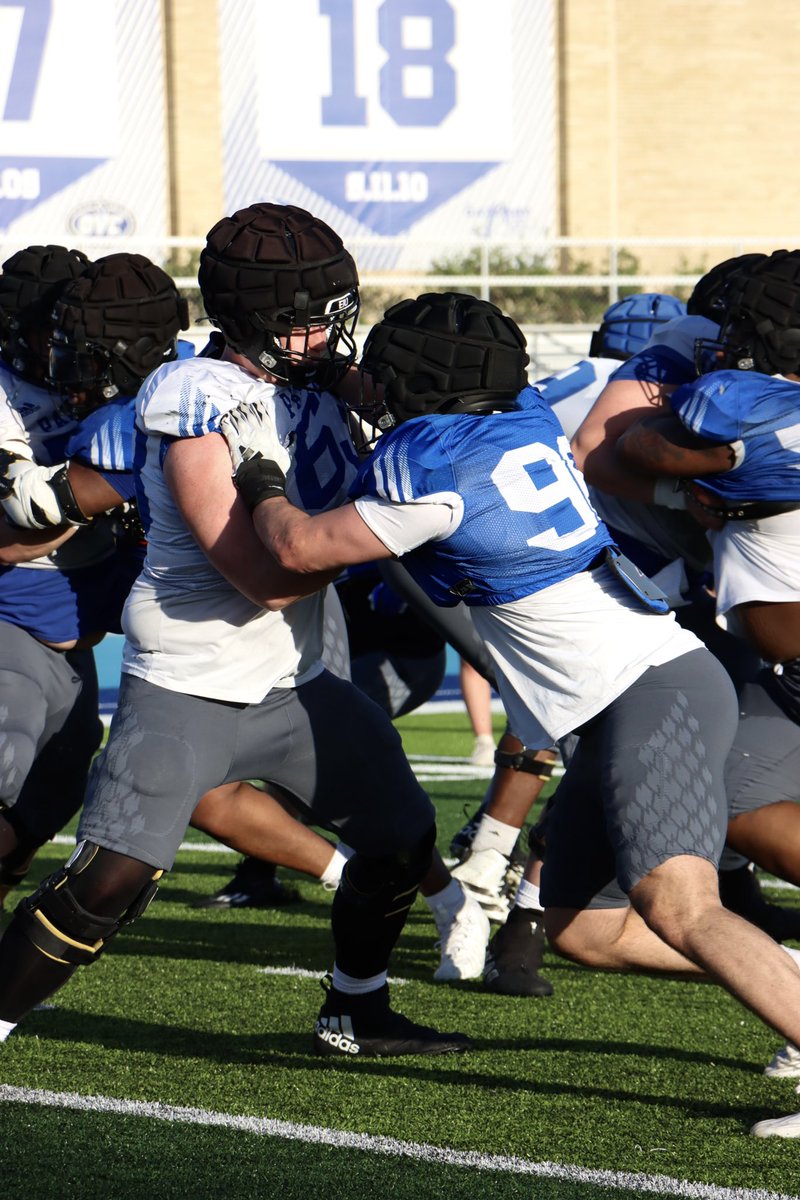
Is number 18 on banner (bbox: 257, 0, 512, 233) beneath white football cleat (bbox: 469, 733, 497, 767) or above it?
above

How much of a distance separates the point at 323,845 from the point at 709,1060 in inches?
50.9

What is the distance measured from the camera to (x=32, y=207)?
85.7 feet

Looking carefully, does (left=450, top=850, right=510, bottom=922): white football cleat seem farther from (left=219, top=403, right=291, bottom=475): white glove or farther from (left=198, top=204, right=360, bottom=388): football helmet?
(left=219, top=403, right=291, bottom=475): white glove

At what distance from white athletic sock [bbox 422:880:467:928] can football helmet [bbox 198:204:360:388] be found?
1812 mm

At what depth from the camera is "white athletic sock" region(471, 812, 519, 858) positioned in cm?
542

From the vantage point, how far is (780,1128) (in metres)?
3.42

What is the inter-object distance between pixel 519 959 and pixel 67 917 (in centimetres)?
174

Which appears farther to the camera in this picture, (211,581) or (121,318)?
(121,318)

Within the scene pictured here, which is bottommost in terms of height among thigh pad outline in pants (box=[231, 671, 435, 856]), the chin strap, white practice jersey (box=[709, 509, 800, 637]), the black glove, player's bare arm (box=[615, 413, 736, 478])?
thigh pad outline in pants (box=[231, 671, 435, 856])

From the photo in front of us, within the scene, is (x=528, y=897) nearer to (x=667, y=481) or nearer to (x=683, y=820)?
(x=667, y=481)

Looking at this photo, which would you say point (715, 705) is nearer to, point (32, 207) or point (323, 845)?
point (323, 845)

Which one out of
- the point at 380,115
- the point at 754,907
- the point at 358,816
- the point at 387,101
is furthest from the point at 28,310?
the point at 387,101

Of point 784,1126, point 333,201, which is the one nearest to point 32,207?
point 333,201

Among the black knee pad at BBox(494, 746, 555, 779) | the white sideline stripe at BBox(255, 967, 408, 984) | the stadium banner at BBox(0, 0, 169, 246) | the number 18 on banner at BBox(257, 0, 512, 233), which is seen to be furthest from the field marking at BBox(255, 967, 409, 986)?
the number 18 on banner at BBox(257, 0, 512, 233)
